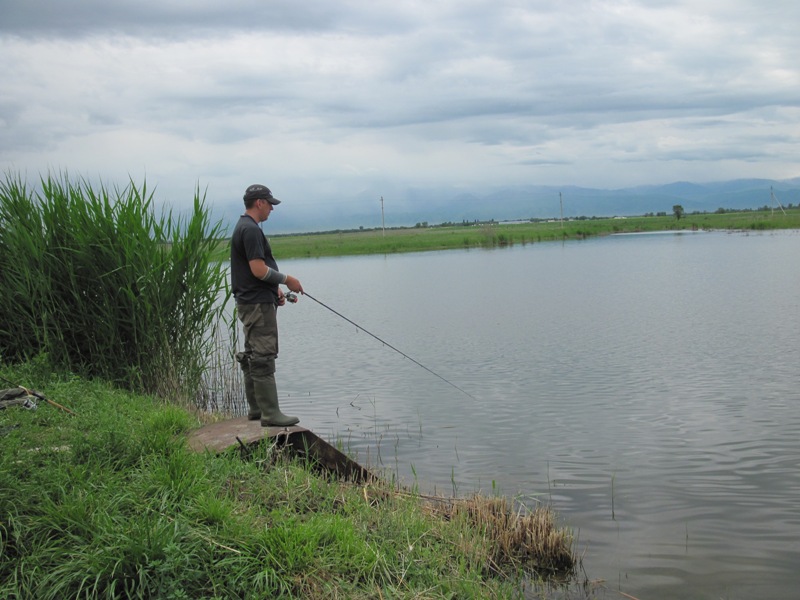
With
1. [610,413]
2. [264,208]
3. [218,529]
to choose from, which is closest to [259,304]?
[264,208]

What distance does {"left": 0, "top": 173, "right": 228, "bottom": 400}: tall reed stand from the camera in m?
9.19

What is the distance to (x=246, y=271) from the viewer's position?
7098mm

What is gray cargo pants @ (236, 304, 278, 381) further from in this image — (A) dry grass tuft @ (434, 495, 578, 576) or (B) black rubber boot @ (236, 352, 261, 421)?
(A) dry grass tuft @ (434, 495, 578, 576)

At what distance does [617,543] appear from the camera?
629 centimetres

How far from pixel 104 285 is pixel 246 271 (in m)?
3.01

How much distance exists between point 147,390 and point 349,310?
16.3 m

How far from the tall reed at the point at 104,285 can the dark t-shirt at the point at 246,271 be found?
243cm

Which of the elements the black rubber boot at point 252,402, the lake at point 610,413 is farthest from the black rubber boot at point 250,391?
the lake at point 610,413

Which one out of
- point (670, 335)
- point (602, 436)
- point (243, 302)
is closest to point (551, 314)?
point (670, 335)

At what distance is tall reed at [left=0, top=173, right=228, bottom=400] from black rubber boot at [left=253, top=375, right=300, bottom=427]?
272 cm

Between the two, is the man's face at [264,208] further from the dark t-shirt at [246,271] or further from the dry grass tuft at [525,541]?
the dry grass tuft at [525,541]

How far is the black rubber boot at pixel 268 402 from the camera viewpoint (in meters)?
7.02

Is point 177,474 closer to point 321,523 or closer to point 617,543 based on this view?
point 321,523

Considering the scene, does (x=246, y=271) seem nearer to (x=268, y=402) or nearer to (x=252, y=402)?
(x=268, y=402)
